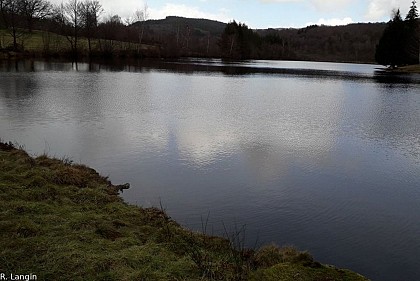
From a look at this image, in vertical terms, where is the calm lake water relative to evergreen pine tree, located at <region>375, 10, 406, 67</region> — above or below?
below

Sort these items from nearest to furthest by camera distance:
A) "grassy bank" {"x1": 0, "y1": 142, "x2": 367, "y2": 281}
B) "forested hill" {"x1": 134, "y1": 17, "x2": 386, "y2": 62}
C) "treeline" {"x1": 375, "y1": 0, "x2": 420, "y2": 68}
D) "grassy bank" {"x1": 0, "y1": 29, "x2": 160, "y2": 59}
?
"grassy bank" {"x1": 0, "y1": 142, "x2": 367, "y2": 281}
"grassy bank" {"x1": 0, "y1": 29, "x2": 160, "y2": 59}
"treeline" {"x1": 375, "y1": 0, "x2": 420, "y2": 68}
"forested hill" {"x1": 134, "y1": 17, "x2": 386, "y2": 62}

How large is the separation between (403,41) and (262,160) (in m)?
58.8

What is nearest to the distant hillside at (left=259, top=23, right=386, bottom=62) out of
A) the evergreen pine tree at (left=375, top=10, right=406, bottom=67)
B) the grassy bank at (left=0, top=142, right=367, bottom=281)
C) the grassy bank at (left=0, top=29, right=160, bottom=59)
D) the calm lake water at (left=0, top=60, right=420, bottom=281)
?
the evergreen pine tree at (left=375, top=10, right=406, bottom=67)

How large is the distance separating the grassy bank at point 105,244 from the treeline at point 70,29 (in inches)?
2365

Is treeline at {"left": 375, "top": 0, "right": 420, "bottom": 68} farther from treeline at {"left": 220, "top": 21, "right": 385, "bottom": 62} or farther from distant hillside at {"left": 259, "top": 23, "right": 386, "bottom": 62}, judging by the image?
distant hillside at {"left": 259, "top": 23, "right": 386, "bottom": 62}

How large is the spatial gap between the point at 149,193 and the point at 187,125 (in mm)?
7583

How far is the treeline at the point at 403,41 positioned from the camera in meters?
61.2

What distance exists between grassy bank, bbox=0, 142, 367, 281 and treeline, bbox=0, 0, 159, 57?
6008 cm

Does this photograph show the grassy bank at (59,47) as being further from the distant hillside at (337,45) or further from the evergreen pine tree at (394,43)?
the distant hillside at (337,45)

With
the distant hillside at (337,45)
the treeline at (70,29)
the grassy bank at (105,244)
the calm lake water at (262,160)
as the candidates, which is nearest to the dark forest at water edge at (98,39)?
the treeline at (70,29)

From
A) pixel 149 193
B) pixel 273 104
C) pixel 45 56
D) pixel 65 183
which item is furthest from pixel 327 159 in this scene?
pixel 45 56

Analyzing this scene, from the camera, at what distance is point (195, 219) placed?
25.8ft

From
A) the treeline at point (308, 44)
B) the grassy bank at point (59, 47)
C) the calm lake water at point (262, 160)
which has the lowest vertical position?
the calm lake water at point (262, 160)

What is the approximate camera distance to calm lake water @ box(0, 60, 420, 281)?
7.54 meters
